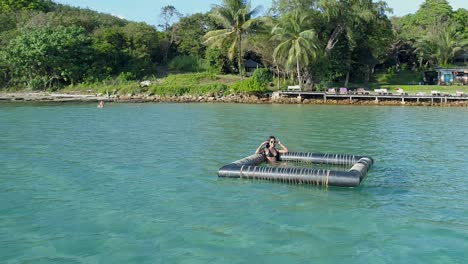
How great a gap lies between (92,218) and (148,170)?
5.53 metres

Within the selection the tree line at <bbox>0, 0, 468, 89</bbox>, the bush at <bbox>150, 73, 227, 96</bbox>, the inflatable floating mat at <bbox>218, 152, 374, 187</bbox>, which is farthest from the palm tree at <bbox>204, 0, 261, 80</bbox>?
the inflatable floating mat at <bbox>218, 152, 374, 187</bbox>

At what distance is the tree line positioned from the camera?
55.3 m

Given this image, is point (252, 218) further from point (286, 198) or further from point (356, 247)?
point (356, 247)

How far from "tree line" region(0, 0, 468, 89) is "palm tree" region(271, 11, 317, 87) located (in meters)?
0.11

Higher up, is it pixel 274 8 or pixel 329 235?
pixel 274 8

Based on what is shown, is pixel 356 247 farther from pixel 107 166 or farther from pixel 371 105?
pixel 371 105

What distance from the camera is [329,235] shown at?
36.0 feet

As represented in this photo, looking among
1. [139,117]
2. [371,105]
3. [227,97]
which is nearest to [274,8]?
[227,97]

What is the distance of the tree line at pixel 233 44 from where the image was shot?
2176 inches

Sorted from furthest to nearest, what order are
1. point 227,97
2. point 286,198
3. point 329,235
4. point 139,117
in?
point 227,97 → point 139,117 → point 286,198 → point 329,235

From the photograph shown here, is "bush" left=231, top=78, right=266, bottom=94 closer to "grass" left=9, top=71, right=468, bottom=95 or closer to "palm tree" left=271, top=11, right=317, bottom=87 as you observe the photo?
"grass" left=9, top=71, right=468, bottom=95

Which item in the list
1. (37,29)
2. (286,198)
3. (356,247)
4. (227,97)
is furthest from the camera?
(37,29)

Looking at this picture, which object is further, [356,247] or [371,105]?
[371,105]

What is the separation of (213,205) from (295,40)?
40.9 metres
